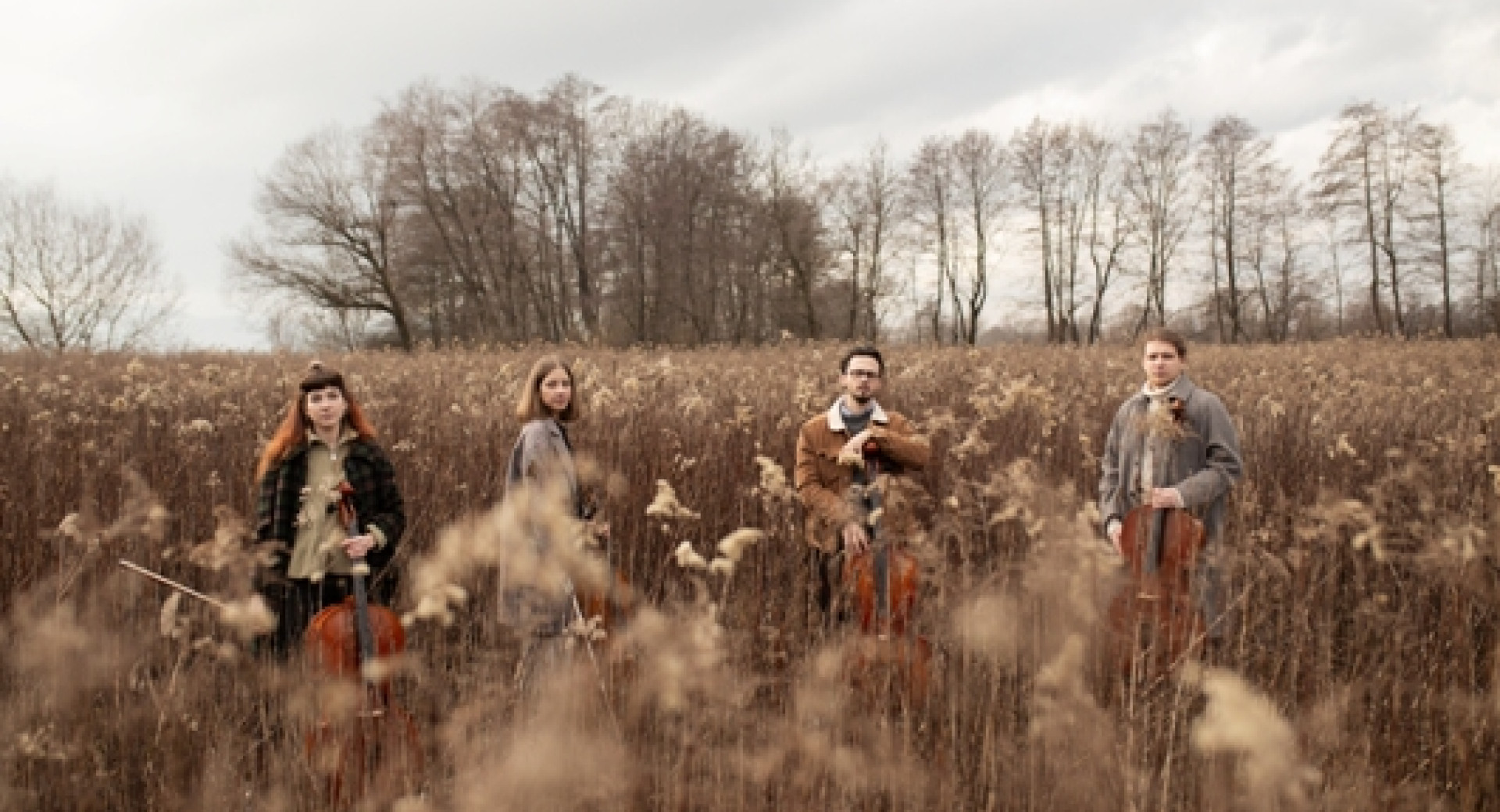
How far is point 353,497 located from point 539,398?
2.61ft

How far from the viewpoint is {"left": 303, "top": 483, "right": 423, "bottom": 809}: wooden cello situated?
7.76 feet

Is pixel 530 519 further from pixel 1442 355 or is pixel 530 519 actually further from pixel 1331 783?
pixel 1442 355

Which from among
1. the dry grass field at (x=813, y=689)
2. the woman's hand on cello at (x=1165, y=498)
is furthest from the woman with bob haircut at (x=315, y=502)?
the woman's hand on cello at (x=1165, y=498)

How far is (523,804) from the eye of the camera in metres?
1.89

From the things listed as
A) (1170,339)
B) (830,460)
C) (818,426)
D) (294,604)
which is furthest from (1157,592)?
(294,604)

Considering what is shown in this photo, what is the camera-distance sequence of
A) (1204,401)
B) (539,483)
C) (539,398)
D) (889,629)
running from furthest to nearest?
(1204,401), (539,398), (539,483), (889,629)

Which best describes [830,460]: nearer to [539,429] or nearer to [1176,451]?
[539,429]

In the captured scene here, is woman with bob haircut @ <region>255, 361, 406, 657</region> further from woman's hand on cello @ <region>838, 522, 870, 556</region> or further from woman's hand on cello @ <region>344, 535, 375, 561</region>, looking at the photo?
woman's hand on cello @ <region>838, 522, 870, 556</region>

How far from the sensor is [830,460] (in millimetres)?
3926

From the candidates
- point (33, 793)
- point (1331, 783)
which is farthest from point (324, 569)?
point (1331, 783)

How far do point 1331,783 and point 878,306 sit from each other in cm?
4036

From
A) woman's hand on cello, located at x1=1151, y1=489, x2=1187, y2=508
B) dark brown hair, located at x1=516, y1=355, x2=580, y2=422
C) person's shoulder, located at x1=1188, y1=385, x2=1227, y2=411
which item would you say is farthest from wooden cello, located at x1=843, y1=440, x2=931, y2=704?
person's shoulder, located at x1=1188, y1=385, x2=1227, y2=411

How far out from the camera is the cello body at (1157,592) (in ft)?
9.20

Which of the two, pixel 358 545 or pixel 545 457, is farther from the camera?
pixel 545 457
